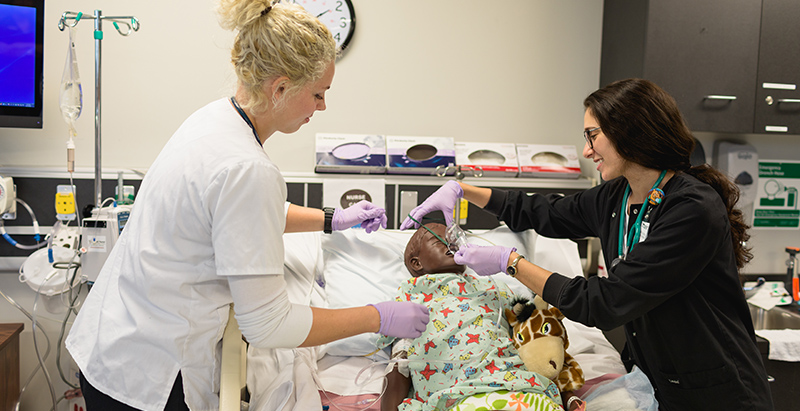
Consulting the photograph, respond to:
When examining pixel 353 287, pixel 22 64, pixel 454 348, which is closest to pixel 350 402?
pixel 454 348

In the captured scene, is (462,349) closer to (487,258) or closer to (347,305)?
(487,258)

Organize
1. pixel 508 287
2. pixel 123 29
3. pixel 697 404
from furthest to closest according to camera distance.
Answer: pixel 123 29
pixel 508 287
pixel 697 404

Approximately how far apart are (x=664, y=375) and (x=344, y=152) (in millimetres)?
1485

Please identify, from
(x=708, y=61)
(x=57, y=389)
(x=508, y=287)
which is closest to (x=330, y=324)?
(x=508, y=287)

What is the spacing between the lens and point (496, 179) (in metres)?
2.46

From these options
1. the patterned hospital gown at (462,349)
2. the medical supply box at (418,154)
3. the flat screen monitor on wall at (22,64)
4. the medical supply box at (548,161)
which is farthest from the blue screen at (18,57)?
the medical supply box at (548,161)

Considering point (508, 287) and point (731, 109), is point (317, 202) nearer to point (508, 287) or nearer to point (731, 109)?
point (508, 287)

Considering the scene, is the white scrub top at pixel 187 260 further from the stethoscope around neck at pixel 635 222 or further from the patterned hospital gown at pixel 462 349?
the stethoscope around neck at pixel 635 222

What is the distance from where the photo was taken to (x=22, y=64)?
6.79 feet

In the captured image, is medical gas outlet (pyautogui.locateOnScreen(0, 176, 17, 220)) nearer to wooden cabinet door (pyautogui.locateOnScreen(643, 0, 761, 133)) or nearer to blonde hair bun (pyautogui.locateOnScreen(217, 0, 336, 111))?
blonde hair bun (pyautogui.locateOnScreen(217, 0, 336, 111))

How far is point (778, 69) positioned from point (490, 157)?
129 cm

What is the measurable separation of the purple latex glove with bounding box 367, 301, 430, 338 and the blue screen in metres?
1.67

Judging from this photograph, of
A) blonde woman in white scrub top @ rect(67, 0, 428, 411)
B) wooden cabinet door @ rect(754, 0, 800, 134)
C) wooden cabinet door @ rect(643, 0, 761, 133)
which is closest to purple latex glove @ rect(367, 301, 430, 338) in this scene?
blonde woman in white scrub top @ rect(67, 0, 428, 411)

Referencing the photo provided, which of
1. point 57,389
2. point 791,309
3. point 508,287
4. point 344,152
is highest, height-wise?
point 344,152
